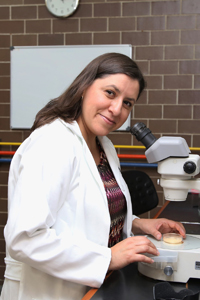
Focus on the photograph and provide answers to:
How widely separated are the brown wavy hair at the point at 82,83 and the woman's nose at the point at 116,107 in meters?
0.10

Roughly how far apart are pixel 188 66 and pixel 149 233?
206 cm

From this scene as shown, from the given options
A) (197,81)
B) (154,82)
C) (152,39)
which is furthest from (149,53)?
(197,81)

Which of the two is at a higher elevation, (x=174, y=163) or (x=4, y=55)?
(x=4, y=55)

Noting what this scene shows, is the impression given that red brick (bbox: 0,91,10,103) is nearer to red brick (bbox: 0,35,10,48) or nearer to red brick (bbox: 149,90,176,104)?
red brick (bbox: 0,35,10,48)

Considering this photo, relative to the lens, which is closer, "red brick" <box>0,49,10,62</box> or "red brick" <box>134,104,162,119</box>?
"red brick" <box>134,104,162,119</box>

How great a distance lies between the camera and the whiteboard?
10.2ft

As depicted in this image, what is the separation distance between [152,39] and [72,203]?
A: 2.30 metres

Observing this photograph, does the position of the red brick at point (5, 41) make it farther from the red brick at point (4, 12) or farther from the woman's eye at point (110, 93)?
the woman's eye at point (110, 93)

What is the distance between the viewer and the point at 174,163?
42.0 inches

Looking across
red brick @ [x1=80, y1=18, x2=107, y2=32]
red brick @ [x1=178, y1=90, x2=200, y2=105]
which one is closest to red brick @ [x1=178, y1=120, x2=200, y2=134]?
red brick @ [x1=178, y1=90, x2=200, y2=105]

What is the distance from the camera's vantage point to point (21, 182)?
974 mm

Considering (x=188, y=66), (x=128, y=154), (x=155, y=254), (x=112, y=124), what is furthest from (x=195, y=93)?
(x=155, y=254)

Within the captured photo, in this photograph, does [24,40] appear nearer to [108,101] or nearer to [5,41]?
[5,41]

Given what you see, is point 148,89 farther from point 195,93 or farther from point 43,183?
point 43,183
